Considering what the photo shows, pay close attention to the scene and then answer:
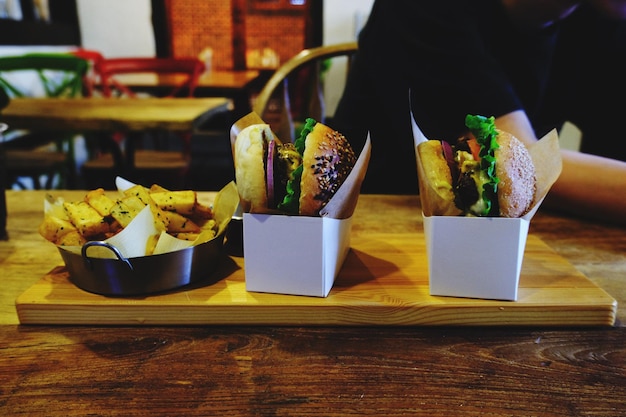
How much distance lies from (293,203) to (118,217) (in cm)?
28

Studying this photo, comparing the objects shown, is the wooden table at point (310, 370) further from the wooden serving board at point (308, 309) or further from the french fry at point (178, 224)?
the french fry at point (178, 224)

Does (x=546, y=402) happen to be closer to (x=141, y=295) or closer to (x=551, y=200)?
(x=141, y=295)

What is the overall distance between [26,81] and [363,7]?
369 cm

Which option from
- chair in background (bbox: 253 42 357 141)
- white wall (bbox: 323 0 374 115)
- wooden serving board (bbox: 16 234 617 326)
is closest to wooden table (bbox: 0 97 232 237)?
chair in background (bbox: 253 42 357 141)

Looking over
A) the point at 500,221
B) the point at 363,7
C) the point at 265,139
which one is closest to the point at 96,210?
the point at 265,139

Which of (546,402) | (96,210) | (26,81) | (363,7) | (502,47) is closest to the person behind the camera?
(546,402)

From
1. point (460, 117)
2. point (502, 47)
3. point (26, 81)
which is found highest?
point (502, 47)

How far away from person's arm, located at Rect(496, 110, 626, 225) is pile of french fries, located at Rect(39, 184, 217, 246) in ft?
2.74

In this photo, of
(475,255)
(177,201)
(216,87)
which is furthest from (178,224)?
(216,87)

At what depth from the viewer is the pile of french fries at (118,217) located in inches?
31.0

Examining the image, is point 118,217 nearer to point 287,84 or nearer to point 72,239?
point 72,239

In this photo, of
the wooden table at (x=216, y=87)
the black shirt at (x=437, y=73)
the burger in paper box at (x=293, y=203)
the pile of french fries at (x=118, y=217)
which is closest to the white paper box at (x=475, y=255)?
the burger in paper box at (x=293, y=203)

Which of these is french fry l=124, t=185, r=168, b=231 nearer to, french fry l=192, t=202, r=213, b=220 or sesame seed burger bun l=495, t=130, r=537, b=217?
french fry l=192, t=202, r=213, b=220

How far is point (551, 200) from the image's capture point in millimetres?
1272
